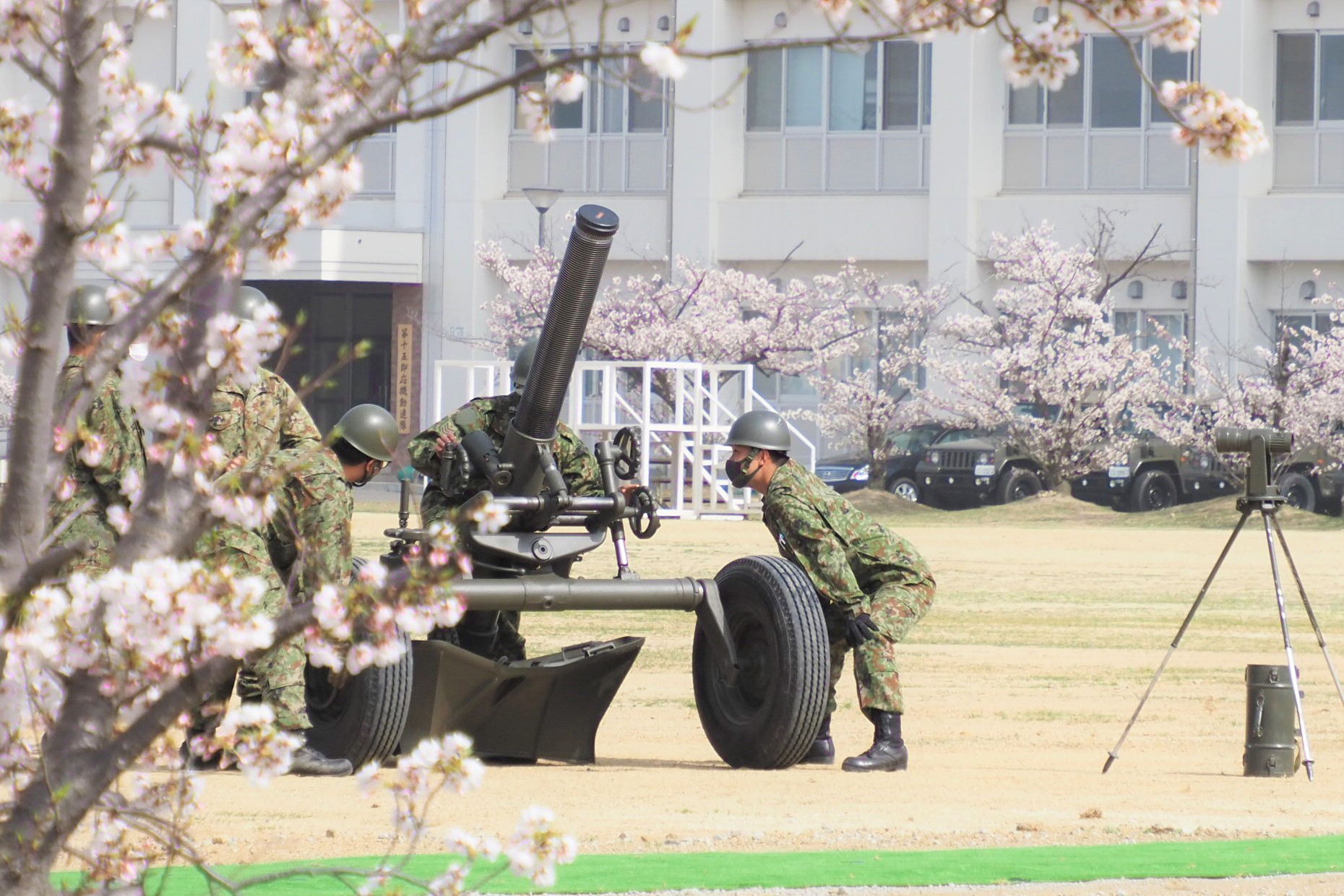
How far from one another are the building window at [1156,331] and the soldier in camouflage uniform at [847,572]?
3228cm

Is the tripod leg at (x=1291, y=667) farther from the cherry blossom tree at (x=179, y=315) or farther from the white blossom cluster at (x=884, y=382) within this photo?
the white blossom cluster at (x=884, y=382)

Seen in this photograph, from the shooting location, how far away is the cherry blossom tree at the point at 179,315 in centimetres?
334

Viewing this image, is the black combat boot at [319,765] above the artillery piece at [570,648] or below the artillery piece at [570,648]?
below

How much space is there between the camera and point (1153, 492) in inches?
1446

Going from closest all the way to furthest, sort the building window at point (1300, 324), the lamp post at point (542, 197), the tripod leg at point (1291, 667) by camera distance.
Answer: the tripod leg at point (1291, 667), the lamp post at point (542, 197), the building window at point (1300, 324)

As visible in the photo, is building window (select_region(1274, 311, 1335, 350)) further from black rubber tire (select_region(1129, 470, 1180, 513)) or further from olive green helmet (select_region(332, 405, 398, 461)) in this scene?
olive green helmet (select_region(332, 405, 398, 461))

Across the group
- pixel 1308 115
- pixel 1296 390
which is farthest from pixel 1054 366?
pixel 1308 115

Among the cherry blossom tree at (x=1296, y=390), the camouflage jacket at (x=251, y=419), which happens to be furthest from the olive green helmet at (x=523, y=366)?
the cherry blossom tree at (x=1296, y=390)

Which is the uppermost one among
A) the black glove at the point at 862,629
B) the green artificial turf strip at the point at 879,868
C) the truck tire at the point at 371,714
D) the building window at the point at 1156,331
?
the building window at the point at 1156,331

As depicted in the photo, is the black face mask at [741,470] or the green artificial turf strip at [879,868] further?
the black face mask at [741,470]

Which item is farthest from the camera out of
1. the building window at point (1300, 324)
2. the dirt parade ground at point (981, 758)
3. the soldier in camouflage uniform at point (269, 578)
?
the building window at point (1300, 324)

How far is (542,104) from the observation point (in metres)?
3.68

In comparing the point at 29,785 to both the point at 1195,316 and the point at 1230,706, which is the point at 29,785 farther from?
the point at 1195,316

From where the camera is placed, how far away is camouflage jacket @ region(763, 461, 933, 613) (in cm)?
999
